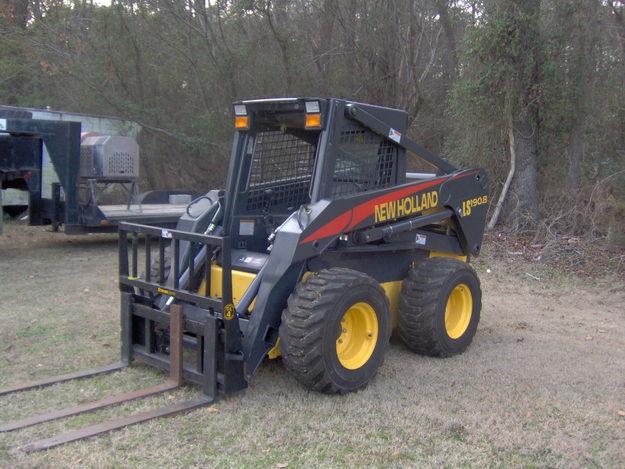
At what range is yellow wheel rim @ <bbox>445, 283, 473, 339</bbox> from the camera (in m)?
6.17

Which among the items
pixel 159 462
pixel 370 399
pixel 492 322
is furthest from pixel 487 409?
pixel 492 322

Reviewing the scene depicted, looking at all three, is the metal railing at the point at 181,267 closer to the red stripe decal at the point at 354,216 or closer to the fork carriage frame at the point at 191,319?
the fork carriage frame at the point at 191,319

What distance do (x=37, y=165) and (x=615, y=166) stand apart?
32.0ft

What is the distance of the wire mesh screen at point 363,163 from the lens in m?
5.41

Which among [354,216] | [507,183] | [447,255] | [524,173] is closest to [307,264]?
[354,216]

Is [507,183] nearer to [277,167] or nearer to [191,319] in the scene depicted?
[277,167]

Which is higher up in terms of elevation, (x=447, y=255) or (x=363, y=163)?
(x=363, y=163)

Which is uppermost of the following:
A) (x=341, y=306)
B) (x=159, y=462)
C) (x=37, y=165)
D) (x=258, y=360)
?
(x=37, y=165)

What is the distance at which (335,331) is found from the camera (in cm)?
473

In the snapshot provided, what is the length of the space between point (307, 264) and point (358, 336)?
0.68 meters

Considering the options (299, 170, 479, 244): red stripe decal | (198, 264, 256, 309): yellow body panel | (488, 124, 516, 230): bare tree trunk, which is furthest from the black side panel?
(488, 124, 516, 230): bare tree trunk

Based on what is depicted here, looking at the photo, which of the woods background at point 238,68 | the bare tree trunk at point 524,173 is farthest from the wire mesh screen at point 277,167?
the bare tree trunk at point 524,173

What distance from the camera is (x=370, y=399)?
15.9 ft

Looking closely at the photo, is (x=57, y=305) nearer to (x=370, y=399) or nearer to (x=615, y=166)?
(x=370, y=399)
